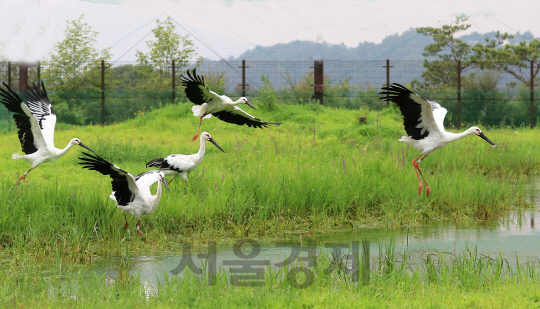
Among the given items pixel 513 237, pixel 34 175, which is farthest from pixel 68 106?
pixel 513 237

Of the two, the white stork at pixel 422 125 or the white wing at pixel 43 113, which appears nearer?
the white stork at pixel 422 125

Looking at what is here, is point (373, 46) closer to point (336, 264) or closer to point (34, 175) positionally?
point (34, 175)

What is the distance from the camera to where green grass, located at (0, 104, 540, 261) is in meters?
6.60

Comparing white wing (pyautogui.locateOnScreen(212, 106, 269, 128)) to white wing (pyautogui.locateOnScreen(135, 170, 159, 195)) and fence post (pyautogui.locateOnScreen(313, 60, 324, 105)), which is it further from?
fence post (pyautogui.locateOnScreen(313, 60, 324, 105))

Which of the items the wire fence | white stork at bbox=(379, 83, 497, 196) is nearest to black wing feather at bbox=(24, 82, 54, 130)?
white stork at bbox=(379, 83, 497, 196)

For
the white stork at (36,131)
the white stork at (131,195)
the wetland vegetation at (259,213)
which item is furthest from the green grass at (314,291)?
the white stork at (36,131)

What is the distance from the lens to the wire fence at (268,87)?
20.2 m

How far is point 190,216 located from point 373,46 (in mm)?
42993

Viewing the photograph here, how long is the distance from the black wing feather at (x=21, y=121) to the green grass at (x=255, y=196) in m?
0.60

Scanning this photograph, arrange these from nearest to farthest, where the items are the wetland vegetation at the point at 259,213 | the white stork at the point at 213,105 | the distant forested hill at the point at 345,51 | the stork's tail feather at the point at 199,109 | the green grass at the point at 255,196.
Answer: the wetland vegetation at the point at 259,213
the green grass at the point at 255,196
the white stork at the point at 213,105
the stork's tail feather at the point at 199,109
the distant forested hill at the point at 345,51

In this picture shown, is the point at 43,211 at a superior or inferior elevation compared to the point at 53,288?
superior

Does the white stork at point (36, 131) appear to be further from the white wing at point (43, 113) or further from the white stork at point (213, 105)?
the white stork at point (213, 105)

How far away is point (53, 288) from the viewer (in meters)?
5.05

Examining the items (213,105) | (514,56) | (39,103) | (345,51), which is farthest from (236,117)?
(345,51)
